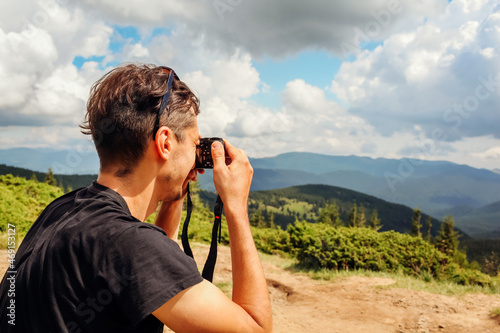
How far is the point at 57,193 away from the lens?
14719 millimetres

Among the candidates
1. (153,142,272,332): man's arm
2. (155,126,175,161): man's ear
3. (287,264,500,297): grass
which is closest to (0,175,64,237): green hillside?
(287,264,500,297): grass

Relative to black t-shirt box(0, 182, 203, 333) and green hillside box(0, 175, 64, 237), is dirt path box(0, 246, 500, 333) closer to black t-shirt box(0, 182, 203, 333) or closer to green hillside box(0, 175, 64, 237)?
green hillside box(0, 175, 64, 237)

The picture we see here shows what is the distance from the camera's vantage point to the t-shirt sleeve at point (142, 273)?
117 centimetres

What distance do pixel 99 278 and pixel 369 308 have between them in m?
7.12

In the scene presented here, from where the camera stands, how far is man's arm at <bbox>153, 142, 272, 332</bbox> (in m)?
1.19

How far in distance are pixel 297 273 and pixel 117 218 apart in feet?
31.7

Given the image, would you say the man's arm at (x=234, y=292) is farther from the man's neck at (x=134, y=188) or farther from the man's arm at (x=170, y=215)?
the man's arm at (x=170, y=215)

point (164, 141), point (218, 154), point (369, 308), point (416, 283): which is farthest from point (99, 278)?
point (416, 283)

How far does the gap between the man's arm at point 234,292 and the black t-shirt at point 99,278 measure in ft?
0.21

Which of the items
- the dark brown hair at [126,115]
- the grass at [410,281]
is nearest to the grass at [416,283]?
the grass at [410,281]

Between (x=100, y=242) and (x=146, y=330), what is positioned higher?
(x=100, y=242)

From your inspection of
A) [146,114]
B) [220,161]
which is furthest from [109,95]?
[220,161]

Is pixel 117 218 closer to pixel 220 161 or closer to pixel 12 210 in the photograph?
pixel 220 161

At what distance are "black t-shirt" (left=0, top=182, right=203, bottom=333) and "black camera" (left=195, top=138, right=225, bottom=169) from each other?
0.57 m
